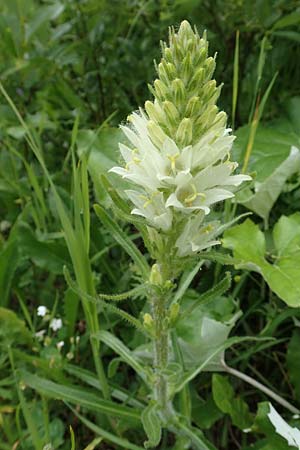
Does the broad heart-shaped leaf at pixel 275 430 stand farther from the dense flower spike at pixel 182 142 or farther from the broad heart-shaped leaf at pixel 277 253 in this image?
the dense flower spike at pixel 182 142

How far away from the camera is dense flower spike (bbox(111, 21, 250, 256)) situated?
1364 millimetres

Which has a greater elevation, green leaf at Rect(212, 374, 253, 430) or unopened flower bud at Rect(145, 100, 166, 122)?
unopened flower bud at Rect(145, 100, 166, 122)

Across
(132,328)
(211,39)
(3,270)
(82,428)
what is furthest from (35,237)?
(211,39)

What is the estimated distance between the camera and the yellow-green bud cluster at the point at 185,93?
1.36 m

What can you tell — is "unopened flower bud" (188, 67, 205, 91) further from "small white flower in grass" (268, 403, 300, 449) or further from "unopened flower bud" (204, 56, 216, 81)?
"small white flower in grass" (268, 403, 300, 449)

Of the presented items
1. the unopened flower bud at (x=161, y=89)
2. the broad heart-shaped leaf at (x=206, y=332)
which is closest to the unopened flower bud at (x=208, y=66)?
the unopened flower bud at (x=161, y=89)

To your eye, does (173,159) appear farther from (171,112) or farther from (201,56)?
(201,56)

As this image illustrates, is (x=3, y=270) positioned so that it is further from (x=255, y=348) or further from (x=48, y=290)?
(x=255, y=348)

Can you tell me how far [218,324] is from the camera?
1.90 m

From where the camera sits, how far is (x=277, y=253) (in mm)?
2074

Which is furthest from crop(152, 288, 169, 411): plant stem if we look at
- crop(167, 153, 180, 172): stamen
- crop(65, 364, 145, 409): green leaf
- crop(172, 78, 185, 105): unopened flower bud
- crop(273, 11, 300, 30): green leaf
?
crop(273, 11, 300, 30): green leaf

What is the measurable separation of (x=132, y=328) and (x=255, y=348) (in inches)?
20.0

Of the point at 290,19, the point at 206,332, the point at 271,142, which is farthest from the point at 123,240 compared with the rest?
the point at 290,19

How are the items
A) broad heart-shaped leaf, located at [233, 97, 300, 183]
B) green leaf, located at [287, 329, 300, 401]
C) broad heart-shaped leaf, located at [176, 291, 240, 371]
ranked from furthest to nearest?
1. broad heart-shaped leaf, located at [233, 97, 300, 183]
2. green leaf, located at [287, 329, 300, 401]
3. broad heart-shaped leaf, located at [176, 291, 240, 371]
